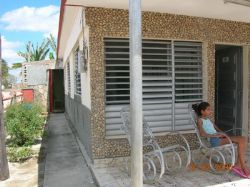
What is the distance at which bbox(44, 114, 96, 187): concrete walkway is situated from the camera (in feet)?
17.3

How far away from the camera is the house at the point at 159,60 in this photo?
558 centimetres

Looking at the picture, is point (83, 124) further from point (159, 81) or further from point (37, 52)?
point (37, 52)

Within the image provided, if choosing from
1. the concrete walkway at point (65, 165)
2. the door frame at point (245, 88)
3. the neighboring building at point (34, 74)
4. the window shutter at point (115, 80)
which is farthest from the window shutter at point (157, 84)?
the neighboring building at point (34, 74)

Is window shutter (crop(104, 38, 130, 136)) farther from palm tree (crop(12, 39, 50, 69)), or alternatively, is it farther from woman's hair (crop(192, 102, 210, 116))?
palm tree (crop(12, 39, 50, 69))

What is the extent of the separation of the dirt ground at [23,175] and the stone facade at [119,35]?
1214mm

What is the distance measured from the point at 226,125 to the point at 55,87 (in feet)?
41.9

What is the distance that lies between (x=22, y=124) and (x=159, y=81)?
3954mm

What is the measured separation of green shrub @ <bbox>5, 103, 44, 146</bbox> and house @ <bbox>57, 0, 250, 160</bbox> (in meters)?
2.53

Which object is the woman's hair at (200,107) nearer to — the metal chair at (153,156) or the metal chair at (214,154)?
the metal chair at (214,154)

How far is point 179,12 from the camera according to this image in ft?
19.4

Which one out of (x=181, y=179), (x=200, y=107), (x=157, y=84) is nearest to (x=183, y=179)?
(x=181, y=179)

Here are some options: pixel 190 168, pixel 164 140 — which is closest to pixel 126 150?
pixel 164 140

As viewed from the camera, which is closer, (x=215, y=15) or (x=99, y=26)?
(x=99, y=26)

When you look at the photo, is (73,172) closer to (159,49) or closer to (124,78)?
(124,78)
